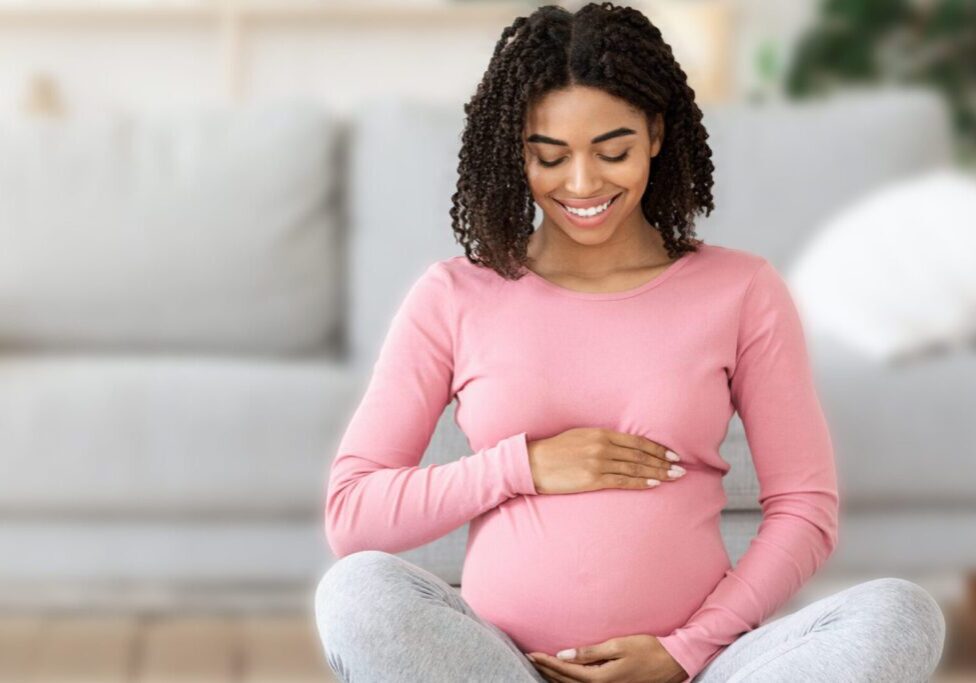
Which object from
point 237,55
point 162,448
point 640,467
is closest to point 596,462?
point 640,467

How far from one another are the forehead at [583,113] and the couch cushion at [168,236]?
1.47 m

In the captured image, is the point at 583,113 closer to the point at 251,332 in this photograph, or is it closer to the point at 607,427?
the point at 607,427

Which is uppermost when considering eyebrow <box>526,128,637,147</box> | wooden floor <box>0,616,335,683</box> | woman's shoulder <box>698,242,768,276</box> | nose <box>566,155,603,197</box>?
eyebrow <box>526,128,637,147</box>

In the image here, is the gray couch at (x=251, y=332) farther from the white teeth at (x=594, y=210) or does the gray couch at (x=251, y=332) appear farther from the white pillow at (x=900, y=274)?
the white teeth at (x=594, y=210)

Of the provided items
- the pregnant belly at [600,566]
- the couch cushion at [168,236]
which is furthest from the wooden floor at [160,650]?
the pregnant belly at [600,566]

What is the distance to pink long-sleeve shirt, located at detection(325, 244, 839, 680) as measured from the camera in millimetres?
1204

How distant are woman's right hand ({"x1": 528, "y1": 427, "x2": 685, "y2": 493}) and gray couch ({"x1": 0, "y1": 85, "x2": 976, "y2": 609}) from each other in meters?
1.10

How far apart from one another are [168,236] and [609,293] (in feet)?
4.88

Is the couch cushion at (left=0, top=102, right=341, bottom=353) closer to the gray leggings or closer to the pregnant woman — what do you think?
the pregnant woman

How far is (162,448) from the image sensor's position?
225 cm

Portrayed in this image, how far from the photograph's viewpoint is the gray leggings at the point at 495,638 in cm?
106

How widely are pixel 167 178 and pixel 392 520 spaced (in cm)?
156

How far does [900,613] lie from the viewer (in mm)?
1085

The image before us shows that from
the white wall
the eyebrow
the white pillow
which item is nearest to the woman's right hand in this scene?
the eyebrow
